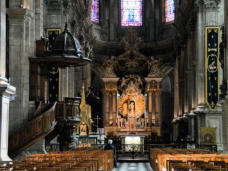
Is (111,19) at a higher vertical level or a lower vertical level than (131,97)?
higher

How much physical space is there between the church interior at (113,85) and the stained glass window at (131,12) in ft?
0.30

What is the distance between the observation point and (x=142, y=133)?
37000 millimetres

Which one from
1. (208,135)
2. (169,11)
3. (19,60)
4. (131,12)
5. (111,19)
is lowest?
(208,135)

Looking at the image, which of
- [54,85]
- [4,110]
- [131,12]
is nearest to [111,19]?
[131,12]

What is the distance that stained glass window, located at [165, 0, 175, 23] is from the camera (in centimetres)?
4231

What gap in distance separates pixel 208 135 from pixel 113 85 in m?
17.7

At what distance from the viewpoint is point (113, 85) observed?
38562 millimetres

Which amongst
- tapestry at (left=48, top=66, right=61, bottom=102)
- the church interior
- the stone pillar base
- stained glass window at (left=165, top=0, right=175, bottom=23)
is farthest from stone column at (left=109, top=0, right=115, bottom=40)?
the stone pillar base

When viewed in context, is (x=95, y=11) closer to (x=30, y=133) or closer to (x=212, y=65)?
(x=212, y=65)

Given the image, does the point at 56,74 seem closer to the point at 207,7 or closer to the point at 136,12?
the point at 207,7

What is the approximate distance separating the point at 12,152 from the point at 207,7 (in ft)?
41.9

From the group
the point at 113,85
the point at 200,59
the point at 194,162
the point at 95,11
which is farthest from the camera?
the point at 95,11

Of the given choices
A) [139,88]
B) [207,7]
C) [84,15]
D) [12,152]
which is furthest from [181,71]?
[12,152]

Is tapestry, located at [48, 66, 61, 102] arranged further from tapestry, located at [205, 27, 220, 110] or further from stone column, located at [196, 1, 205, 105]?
tapestry, located at [205, 27, 220, 110]
